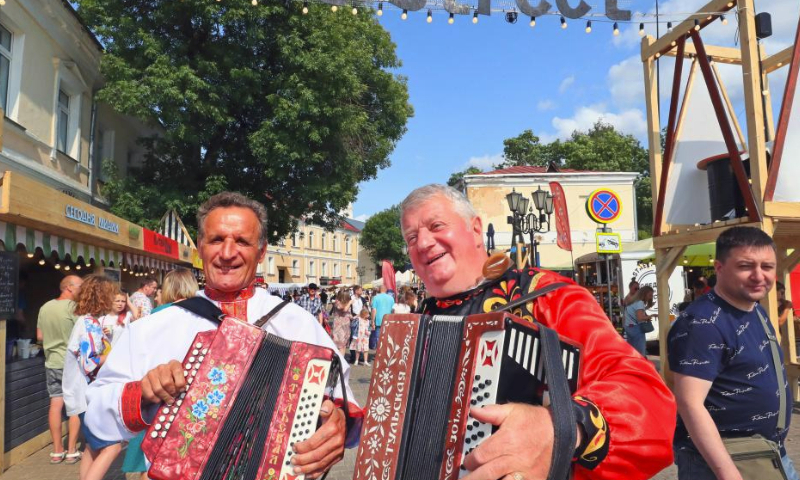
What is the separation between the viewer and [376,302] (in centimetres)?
1252

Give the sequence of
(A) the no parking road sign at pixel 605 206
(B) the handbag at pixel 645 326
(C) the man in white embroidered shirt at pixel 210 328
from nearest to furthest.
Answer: (C) the man in white embroidered shirt at pixel 210 328 < (B) the handbag at pixel 645 326 < (A) the no parking road sign at pixel 605 206

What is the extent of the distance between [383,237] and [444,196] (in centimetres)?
6156

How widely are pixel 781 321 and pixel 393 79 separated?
1367 cm

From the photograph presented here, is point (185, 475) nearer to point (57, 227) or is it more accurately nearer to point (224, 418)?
point (224, 418)

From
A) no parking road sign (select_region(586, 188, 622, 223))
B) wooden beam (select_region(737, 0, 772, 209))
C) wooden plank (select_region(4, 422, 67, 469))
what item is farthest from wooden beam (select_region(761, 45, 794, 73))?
wooden plank (select_region(4, 422, 67, 469))

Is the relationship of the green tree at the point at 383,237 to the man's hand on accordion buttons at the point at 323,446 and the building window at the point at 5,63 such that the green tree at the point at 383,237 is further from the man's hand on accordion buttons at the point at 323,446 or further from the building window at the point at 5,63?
the man's hand on accordion buttons at the point at 323,446

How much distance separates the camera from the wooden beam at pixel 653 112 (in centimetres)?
710

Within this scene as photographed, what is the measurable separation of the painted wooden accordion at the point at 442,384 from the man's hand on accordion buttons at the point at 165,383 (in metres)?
0.62

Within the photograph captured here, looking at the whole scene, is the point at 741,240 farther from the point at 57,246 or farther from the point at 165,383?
the point at 57,246

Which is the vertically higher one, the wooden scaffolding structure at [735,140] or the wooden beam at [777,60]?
the wooden beam at [777,60]

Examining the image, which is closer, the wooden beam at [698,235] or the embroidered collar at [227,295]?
the embroidered collar at [227,295]

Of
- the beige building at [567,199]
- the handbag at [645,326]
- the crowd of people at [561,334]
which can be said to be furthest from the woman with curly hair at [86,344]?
the beige building at [567,199]

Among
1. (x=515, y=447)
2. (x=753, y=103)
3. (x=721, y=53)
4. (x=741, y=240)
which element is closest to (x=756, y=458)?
(x=741, y=240)

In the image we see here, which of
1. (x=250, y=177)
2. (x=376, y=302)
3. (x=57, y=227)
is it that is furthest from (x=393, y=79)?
(x=57, y=227)
